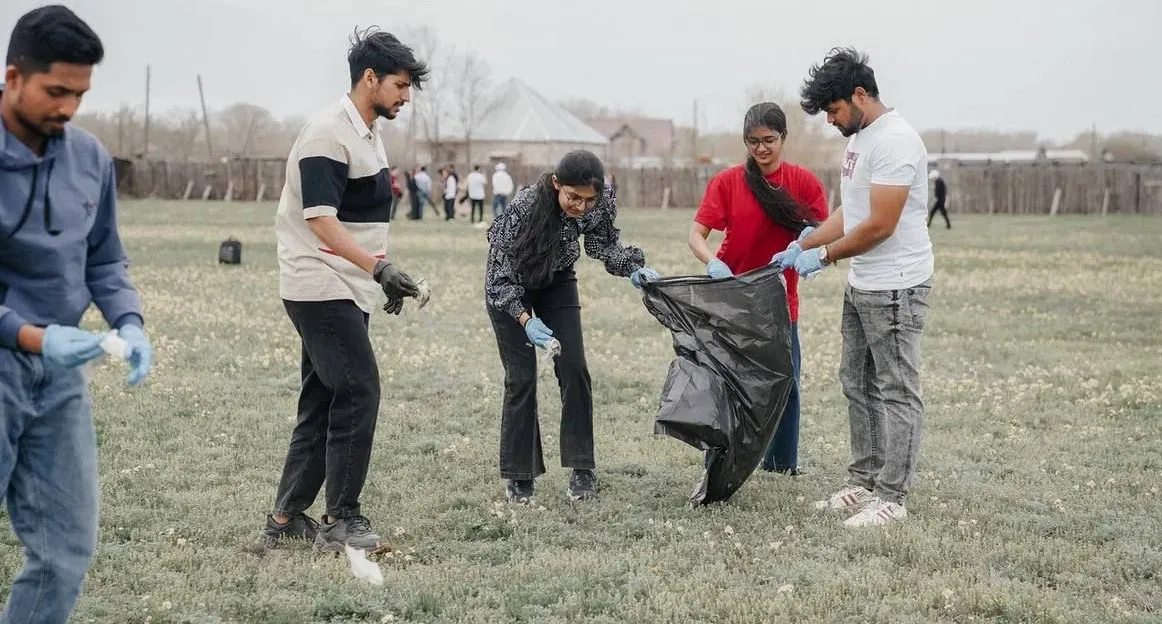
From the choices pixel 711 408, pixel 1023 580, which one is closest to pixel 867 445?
pixel 711 408

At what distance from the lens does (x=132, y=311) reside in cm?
327

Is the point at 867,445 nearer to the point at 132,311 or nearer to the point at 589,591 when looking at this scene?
the point at 589,591

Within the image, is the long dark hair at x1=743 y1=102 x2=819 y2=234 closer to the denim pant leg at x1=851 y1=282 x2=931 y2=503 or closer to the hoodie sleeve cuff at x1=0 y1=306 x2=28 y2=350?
the denim pant leg at x1=851 y1=282 x2=931 y2=503

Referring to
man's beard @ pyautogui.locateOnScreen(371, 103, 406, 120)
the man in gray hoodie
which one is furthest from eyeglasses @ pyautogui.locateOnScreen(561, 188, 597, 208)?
the man in gray hoodie

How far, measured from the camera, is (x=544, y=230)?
5617mm

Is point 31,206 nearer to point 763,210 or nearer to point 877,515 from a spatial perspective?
point 877,515

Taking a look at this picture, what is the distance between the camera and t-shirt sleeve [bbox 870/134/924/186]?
5.23 meters

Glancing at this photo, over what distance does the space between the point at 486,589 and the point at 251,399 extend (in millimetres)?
4210

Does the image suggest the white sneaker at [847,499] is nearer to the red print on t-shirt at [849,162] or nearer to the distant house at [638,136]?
the red print on t-shirt at [849,162]

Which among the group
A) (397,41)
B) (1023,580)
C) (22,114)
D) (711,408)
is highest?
(397,41)

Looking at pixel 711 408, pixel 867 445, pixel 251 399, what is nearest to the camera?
pixel 711 408

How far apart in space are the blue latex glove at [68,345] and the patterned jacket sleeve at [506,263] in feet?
9.36

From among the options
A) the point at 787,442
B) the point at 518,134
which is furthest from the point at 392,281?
the point at 518,134

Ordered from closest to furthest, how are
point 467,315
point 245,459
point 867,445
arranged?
1. point 867,445
2. point 245,459
3. point 467,315
